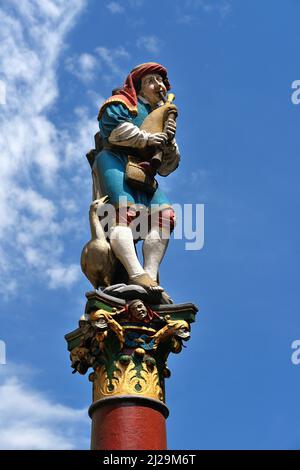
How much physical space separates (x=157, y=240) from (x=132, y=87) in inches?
139

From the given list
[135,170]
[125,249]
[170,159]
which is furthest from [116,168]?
[125,249]

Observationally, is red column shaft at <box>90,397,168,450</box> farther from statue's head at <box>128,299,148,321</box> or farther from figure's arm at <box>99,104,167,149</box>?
figure's arm at <box>99,104,167,149</box>

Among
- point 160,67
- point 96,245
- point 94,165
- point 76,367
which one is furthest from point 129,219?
point 160,67

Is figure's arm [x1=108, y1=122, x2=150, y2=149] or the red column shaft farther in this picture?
figure's arm [x1=108, y1=122, x2=150, y2=149]

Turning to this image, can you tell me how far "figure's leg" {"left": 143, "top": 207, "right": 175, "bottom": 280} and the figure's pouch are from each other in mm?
545

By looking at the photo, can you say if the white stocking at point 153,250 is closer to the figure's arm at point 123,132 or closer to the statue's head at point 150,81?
the figure's arm at point 123,132

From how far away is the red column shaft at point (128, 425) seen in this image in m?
10.8

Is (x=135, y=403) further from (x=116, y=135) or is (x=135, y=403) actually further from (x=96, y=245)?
(x=116, y=135)

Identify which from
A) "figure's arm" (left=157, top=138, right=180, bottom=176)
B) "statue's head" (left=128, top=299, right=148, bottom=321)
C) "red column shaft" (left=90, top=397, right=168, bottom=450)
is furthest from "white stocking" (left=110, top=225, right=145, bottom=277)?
"figure's arm" (left=157, top=138, right=180, bottom=176)

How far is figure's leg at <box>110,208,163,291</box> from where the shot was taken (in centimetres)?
1253

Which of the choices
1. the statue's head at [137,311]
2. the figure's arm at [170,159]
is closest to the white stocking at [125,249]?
the statue's head at [137,311]

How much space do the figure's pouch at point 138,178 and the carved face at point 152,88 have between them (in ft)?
5.75

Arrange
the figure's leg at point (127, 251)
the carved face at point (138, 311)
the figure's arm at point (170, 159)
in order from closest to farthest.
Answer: the carved face at point (138, 311), the figure's leg at point (127, 251), the figure's arm at point (170, 159)

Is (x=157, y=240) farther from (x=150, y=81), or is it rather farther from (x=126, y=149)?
(x=150, y=81)
